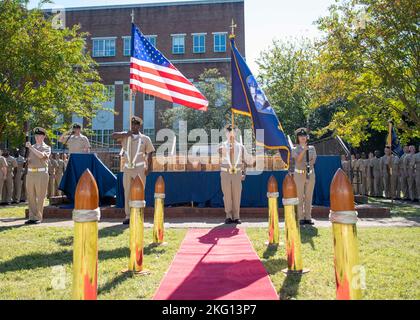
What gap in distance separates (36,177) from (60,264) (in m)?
4.74

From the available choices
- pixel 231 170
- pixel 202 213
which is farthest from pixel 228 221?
pixel 202 213

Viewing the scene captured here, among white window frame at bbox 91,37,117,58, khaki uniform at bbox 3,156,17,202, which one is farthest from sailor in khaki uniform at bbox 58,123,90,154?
white window frame at bbox 91,37,117,58

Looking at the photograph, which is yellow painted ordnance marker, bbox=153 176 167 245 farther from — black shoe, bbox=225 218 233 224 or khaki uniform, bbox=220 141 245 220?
black shoe, bbox=225 218 233 224

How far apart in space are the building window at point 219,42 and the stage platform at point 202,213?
30.8 metres

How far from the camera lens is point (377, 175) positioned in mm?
16922

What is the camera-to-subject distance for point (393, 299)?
3.73 metres

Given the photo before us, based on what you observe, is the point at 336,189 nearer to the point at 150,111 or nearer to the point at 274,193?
the point at 274,193

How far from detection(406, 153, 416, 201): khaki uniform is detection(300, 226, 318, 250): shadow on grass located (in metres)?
8.67

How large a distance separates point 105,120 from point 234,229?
32.3 meters

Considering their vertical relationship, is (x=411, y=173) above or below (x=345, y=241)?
above

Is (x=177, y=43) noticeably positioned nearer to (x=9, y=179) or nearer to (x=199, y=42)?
(x=199, y=42)

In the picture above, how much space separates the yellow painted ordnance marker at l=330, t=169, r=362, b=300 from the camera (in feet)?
8.94

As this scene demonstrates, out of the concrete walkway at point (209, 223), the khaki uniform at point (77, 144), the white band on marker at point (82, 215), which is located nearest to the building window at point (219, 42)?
the khaki uniform at point (77, 144)

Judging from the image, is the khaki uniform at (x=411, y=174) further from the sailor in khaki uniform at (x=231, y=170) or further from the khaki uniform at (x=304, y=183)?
the sailor in khaki uniform at (x=231, y=170)
